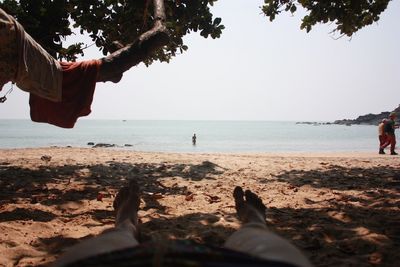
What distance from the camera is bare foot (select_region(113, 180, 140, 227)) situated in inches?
103

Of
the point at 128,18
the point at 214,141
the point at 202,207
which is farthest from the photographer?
the point at 214,141

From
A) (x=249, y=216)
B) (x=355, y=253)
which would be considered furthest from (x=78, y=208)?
(x=355, y=253)

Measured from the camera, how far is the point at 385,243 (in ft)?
10.5

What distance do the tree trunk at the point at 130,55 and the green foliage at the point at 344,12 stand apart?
6.21 metres

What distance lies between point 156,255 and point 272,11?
31.2ft

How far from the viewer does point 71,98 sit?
3020mm

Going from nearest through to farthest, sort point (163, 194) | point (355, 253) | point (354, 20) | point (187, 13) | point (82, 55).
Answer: point (355, 253)
point (163, 194)
point (187, 13)
point (82, 55)
point (354, 20)

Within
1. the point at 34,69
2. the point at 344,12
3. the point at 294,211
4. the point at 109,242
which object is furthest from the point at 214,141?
the point at 109,242

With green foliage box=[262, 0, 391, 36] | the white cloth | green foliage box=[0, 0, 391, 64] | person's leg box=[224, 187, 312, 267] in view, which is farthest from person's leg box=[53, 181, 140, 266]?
green foliage box=[262, 0, 391, 36]

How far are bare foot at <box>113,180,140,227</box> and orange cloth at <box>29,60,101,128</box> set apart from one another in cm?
93

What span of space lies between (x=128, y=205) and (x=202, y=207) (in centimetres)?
227

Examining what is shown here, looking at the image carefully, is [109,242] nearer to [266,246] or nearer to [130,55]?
[266,246]

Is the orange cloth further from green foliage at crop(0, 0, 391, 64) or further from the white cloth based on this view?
green foliage at crop(0, 0, 391, 64)

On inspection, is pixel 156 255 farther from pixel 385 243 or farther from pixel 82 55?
pixel 82 55
